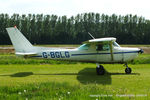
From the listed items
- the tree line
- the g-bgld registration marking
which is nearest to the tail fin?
the g-bgld registration marking

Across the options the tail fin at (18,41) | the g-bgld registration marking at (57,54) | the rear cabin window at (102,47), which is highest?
the tail fin at (18,41)

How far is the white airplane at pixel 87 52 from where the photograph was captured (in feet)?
35.1

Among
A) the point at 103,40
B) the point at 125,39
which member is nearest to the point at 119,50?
the point at 103,40

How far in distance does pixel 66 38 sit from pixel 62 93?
72612mm

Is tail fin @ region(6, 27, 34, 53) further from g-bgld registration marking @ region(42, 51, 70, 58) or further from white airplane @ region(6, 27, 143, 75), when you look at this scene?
g-bgld registration marking @ region(42, 51, 70, 58)

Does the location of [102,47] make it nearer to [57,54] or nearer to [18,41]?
[57,54]

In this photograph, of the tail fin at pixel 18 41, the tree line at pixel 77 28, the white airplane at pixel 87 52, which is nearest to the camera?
the white airplane at pixel 87 52

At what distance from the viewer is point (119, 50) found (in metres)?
10.8

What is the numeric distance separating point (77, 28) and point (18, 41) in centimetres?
7013

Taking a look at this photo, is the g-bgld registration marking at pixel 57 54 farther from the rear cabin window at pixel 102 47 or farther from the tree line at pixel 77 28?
the tree line at pixel 77 28

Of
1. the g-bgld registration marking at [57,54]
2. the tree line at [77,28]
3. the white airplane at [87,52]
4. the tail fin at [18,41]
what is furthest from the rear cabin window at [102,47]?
the tree line at [77,28]

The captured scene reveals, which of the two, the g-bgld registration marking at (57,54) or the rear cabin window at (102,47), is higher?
the rear cabin window at (102,47)

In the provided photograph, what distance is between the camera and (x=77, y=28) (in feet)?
265

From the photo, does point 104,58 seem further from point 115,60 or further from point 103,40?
point 103,40
